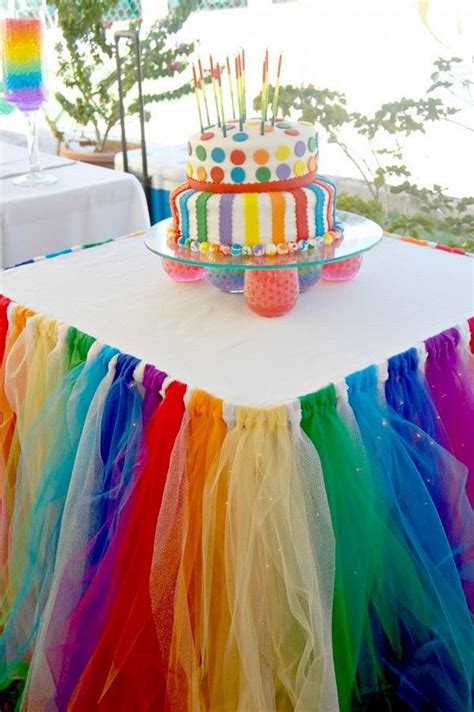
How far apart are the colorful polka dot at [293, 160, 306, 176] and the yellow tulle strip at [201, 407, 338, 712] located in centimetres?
39

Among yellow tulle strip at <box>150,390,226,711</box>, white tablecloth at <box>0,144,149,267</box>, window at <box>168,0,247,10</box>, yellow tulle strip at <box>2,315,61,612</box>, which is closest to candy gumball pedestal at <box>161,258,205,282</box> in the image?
yellow tulle strip at <box>2,315,61,612</box>

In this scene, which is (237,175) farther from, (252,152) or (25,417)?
(25,417)

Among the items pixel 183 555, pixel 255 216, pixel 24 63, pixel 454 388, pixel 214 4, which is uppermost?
pixel 214 4

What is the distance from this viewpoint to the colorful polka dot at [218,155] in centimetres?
107

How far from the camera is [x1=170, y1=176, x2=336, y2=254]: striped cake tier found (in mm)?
1062

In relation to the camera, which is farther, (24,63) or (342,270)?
(24,63)

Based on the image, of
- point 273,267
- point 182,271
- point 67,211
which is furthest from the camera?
point 67,211

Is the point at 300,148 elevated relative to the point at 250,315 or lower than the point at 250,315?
elevated

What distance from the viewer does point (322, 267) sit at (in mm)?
1253

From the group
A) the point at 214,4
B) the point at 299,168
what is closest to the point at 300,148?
the point at 299,168

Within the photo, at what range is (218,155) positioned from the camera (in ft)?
3.51

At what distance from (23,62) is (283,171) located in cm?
99

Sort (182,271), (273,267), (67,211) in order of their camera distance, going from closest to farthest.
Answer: (273,267) < (182,271) < (67,211)

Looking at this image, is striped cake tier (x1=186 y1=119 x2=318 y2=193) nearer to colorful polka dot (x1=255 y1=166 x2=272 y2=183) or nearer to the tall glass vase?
colorful polka dot (x1=255 y1=166 x2=272 y2=183)
